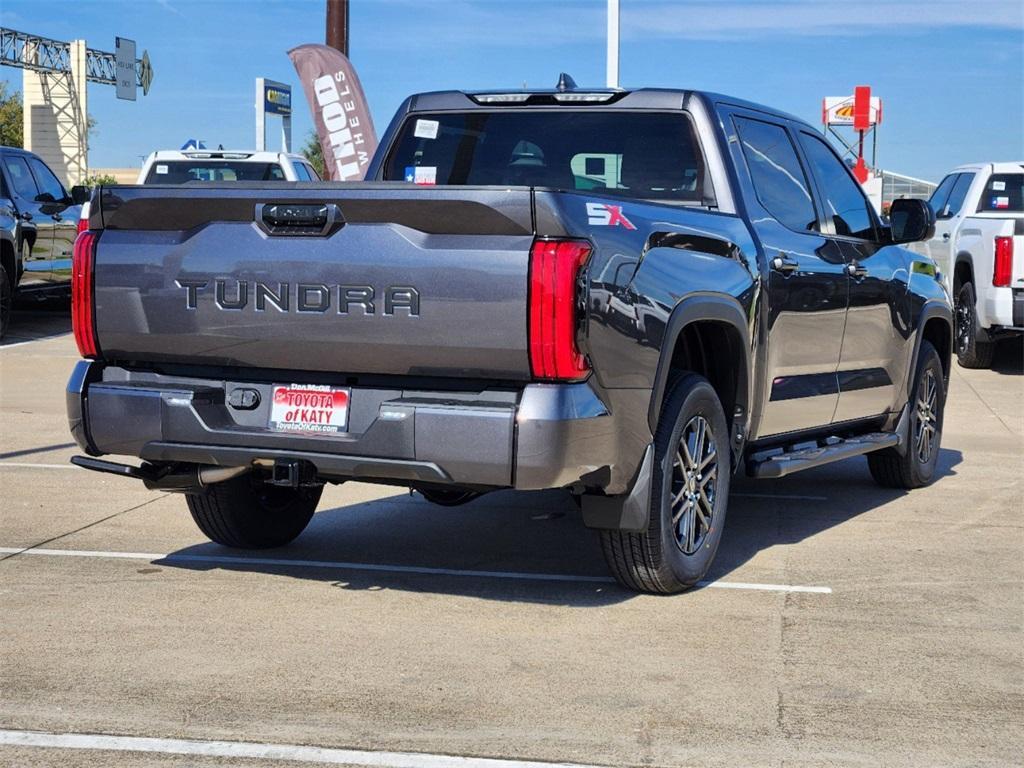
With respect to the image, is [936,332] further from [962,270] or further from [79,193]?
[79,193]

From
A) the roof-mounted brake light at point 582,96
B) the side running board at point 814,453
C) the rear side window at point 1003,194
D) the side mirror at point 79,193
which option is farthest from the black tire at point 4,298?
the side running board at point 814,453

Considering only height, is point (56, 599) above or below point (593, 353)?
below

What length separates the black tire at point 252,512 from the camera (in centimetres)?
661

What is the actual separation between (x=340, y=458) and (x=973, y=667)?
7.32ft

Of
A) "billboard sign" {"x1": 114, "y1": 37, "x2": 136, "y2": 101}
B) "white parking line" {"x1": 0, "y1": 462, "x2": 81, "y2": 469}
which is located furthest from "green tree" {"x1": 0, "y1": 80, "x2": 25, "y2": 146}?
"white parking line" {"x1": 0, "y1": 462, "x2": 81, "y2": 469}

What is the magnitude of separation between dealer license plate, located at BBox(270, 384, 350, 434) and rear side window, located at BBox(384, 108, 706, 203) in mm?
1699

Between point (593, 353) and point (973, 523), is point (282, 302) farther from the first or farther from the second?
point (973, 523)

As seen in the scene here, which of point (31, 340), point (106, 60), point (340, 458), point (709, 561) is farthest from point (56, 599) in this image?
point (106, 60)

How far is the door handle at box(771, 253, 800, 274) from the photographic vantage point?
21.9 feet

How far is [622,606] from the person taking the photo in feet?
19.3

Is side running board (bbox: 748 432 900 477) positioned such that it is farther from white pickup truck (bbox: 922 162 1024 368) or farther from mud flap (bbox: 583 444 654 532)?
white pickup truck (bbox: 922 162 1024 368)

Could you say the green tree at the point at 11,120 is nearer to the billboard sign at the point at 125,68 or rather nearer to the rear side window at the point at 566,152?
the billboard sign at the point at 125,68

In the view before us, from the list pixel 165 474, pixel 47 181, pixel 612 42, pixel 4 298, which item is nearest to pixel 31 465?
pixel 165 474

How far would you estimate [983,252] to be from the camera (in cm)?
1501
